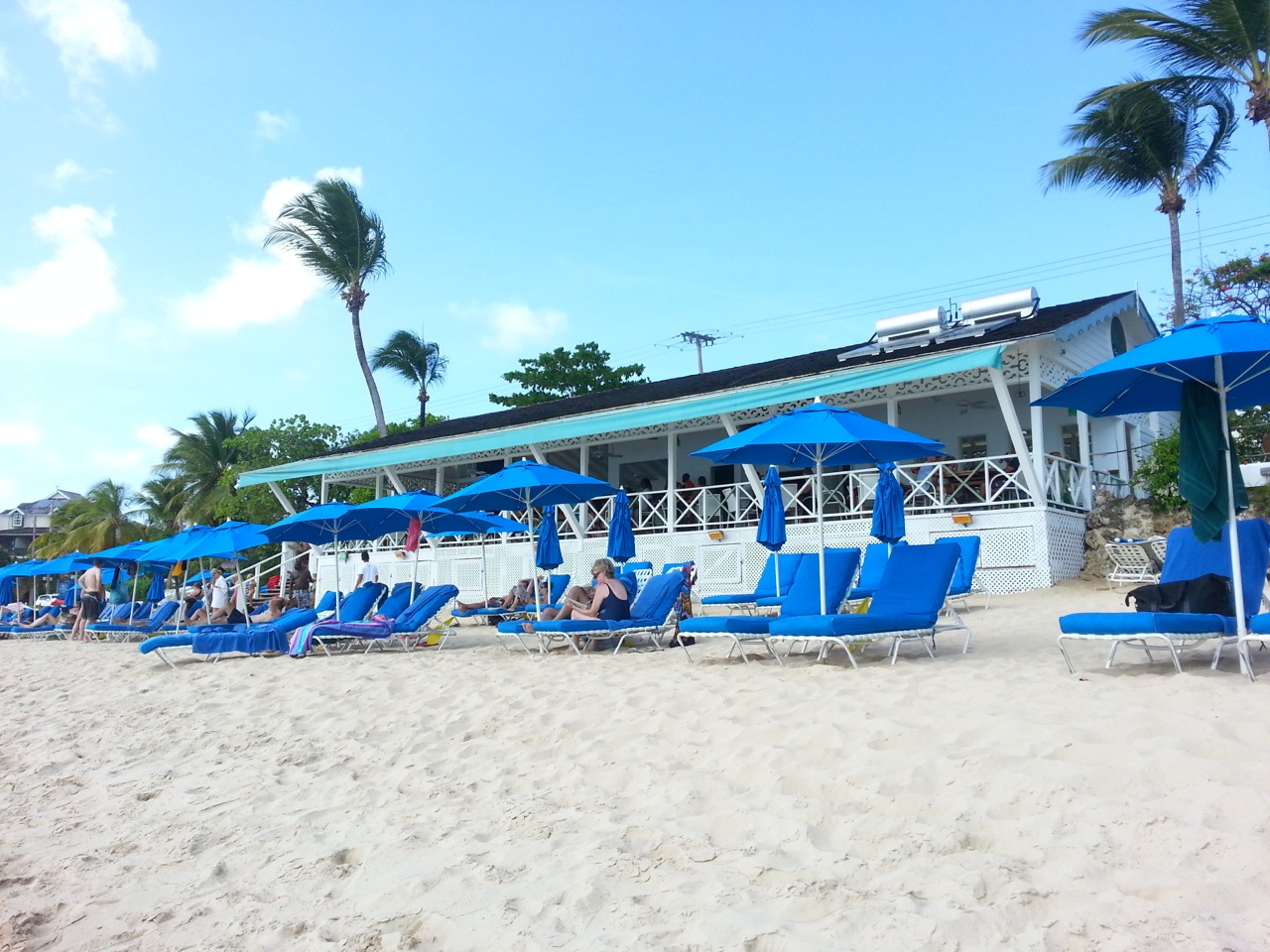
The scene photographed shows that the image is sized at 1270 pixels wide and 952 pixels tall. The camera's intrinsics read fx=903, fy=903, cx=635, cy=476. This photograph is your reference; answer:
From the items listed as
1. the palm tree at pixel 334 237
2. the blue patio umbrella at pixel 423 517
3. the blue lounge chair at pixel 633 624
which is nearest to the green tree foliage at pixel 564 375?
the palm tree at pixel 334 237

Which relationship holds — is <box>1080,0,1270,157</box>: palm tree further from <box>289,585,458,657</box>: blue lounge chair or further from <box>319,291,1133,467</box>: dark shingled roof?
<box>289,585,458,657</box>: blue lounge chair

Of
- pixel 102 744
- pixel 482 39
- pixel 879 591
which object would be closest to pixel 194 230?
pixel 482 39

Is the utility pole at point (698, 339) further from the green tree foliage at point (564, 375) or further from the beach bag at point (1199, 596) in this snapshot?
the beach bag at point (1199, 596)

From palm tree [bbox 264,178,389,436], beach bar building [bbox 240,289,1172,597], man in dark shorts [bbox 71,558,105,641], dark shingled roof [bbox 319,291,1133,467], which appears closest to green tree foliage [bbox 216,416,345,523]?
palm tree [bbox 264,178,389,436]

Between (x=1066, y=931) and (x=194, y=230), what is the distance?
18333 millimetres

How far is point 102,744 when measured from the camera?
5656mm

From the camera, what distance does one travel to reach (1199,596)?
564 cm

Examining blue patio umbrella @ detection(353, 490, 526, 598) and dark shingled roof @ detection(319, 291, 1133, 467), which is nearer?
blue patio umbrella @ detection(353, 490, 526, 598)

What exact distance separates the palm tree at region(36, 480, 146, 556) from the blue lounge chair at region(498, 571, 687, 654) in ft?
104

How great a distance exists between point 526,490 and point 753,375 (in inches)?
321

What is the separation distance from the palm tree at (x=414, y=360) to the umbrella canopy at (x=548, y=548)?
27197 millimetres

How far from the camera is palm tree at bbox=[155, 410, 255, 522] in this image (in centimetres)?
3369

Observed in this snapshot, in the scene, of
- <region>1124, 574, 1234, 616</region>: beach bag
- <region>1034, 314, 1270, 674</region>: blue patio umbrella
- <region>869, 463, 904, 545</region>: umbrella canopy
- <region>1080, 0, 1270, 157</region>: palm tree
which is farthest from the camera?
<region>1080, 0, 1270, 157</region>: palm tree

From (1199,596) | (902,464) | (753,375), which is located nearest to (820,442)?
(1199,596)
